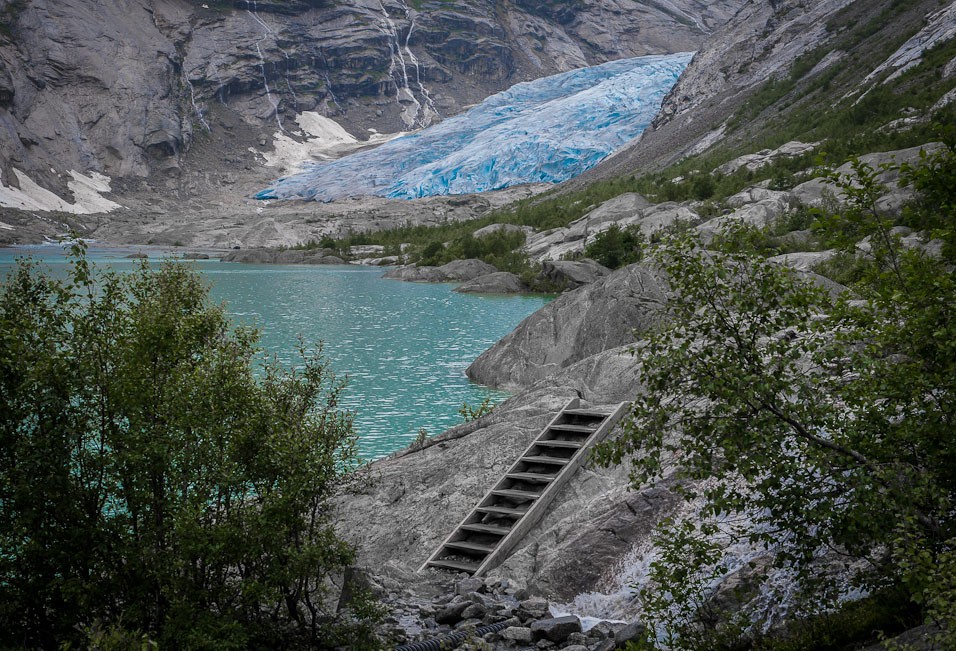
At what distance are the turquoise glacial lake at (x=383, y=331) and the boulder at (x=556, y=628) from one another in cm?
322

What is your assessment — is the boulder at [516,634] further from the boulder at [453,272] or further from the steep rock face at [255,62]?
the steep rock face at [255,62]

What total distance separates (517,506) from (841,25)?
2659 inches

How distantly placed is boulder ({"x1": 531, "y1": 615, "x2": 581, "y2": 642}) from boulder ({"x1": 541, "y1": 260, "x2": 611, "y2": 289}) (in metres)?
34.7

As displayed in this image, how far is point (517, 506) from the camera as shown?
1061 centimetres

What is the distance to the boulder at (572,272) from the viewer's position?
42616mm

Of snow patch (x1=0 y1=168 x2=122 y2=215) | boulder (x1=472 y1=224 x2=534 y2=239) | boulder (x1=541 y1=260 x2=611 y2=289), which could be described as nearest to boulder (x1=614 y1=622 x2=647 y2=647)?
boulder (x1=541 y1=260 x2=611 y2=289)

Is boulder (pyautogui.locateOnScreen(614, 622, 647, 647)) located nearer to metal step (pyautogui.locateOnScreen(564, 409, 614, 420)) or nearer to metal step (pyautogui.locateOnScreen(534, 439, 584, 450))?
metal step (pyautogui.locateOnScreen(534, 439, 584, 450))

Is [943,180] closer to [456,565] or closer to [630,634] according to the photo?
[630,634]

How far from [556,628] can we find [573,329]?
1286cm

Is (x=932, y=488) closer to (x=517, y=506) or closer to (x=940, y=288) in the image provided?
(x=940, y=288)

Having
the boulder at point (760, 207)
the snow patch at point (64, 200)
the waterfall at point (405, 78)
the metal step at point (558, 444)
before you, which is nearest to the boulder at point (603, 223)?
the boulder at point (760, 207)

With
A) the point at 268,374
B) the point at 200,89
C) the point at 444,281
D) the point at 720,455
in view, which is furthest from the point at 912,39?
the point at 200,89

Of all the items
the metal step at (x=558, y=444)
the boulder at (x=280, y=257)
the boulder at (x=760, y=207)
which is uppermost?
the boulder at (x=760, y=207)

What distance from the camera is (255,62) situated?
148 metres
